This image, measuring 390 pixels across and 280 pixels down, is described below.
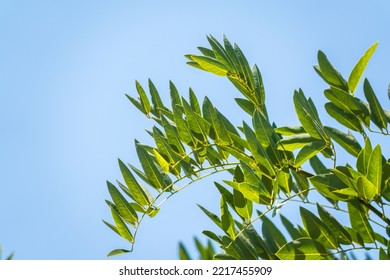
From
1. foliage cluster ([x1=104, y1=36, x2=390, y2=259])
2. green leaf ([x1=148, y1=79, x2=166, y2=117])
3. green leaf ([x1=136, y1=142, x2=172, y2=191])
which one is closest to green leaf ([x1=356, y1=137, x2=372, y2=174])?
foliage cluster ([x1=104, y1=36, x2=390, y2=259])

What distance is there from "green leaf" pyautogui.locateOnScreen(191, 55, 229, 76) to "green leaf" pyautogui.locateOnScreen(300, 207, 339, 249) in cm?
44

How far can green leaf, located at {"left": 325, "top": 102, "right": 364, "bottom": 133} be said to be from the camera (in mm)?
1614

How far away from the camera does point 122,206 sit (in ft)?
5.58

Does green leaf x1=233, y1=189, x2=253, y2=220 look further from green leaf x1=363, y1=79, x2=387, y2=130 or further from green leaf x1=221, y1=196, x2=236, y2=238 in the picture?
green leaf x1=363, y1=79, x2=387, y2=130

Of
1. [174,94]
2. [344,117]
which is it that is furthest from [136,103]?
[344,117]

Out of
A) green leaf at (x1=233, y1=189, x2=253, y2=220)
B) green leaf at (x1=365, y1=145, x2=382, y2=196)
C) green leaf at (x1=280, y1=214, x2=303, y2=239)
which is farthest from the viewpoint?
green leaf at (x1=280, y1=214, x2=303, y2=239)

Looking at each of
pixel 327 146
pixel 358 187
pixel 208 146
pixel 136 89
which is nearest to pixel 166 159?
pixel 208 146

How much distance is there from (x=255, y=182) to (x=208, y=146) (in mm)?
221

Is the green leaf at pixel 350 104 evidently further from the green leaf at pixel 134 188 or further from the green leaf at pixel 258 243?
the green leaf at pixel 134 188

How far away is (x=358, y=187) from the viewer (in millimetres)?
1399

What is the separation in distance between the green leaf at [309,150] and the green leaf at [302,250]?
20 centimetres

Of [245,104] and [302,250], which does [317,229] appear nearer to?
[302,250]

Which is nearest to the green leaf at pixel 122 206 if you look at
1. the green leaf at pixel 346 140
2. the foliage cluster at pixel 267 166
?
the foliage cluster at pixel 267 166
